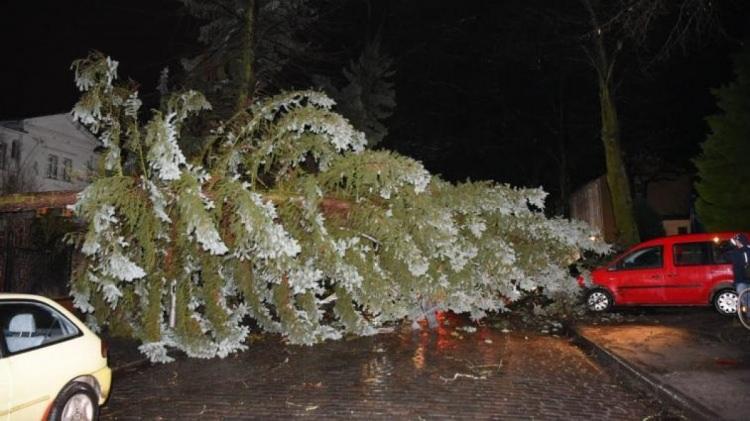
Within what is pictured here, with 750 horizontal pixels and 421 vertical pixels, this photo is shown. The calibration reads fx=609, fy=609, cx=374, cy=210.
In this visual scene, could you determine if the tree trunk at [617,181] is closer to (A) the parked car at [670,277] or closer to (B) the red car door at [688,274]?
(A) the parked car at [670,277]

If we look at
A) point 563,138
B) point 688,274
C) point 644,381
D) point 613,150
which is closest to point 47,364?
point 644,381

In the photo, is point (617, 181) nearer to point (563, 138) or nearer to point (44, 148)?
point (563, 138)

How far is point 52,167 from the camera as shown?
3641cm

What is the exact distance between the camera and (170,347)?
1010 cm

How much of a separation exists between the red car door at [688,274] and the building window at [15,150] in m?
32.4

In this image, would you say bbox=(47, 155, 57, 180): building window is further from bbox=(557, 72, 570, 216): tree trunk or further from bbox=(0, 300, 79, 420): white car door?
bbox=(0, 300, 79, 420): white car door

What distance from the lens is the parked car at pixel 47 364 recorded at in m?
4.75

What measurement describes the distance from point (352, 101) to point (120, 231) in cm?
1700

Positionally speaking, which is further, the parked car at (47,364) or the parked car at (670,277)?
the parked car at (670,277)

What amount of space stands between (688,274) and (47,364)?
12146 millimetres

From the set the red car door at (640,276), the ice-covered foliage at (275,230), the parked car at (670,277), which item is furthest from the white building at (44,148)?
the red car door at (640,276)

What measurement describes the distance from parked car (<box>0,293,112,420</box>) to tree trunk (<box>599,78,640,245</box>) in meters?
17.0

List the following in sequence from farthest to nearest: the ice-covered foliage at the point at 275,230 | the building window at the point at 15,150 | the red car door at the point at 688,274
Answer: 1. the building window at the point at 15,150
2. the red car door at the point at 688,274
3. the ice-covered foliage at the point at 275,230

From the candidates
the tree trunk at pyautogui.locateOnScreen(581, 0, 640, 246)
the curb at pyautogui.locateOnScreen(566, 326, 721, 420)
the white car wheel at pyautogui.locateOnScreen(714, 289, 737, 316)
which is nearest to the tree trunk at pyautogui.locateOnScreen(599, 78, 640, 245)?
the tree trunk at pyautogui.locateOnScreen(581, 0, 640, 246)
